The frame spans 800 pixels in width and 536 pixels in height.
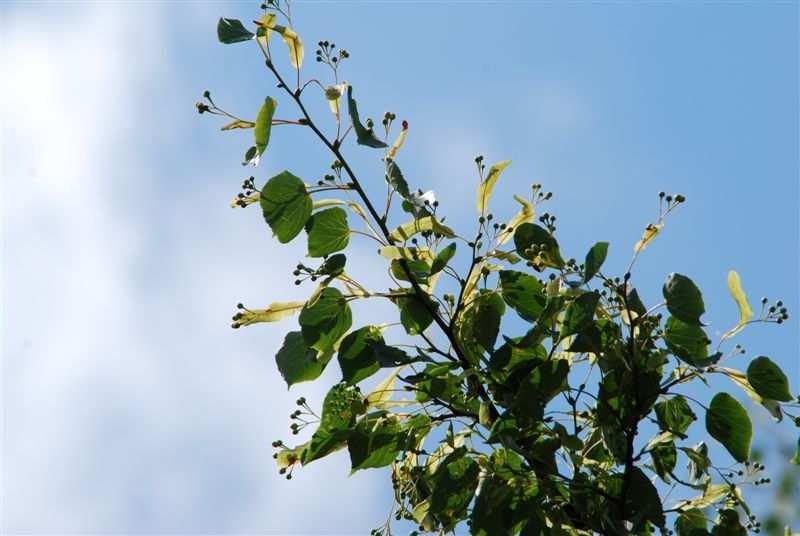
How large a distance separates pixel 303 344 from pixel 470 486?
2.13 ft

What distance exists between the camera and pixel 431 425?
2.87 meters

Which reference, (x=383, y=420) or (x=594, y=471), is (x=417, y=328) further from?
(x=594, y=471)

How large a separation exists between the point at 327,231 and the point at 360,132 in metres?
0.32

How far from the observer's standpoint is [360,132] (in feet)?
9.24

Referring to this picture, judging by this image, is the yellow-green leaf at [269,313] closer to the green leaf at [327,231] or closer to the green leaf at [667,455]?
the green leaf at [327,231]

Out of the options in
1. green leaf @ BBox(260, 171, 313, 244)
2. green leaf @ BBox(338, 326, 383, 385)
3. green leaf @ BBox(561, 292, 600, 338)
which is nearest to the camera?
green leaf @ BBox(561, 292, 600, 338)

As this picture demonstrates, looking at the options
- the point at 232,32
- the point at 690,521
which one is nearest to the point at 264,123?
the point at 232,32

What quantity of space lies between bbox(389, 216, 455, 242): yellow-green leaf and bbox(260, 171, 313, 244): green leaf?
0.27 m

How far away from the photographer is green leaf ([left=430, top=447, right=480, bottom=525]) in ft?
8.97

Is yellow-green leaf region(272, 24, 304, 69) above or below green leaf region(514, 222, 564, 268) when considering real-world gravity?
above

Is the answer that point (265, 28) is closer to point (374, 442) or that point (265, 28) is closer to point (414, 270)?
point (414, 270)

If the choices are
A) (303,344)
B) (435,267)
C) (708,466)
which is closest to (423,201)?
(435,267)

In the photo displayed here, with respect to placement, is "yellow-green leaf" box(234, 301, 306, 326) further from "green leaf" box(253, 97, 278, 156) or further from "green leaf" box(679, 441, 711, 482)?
"green leaf" box(679, 441, 711, 482)

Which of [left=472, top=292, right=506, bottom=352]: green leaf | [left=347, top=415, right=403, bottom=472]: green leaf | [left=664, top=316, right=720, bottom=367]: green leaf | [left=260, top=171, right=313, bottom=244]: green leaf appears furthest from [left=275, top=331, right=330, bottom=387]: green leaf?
[left=664, top=316, right=720, bottom=367]: green leaf
